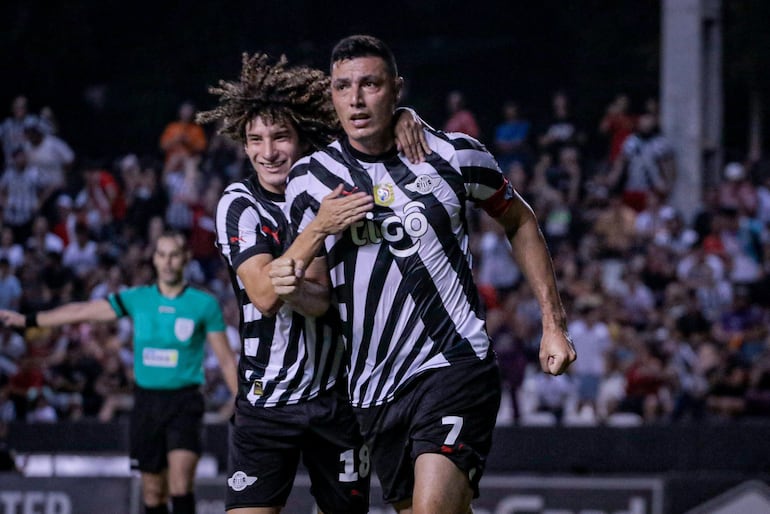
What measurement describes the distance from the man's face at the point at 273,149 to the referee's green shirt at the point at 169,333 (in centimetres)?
312

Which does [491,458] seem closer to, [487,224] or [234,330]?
[234,330]

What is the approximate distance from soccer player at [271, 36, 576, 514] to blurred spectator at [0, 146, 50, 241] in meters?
11.4

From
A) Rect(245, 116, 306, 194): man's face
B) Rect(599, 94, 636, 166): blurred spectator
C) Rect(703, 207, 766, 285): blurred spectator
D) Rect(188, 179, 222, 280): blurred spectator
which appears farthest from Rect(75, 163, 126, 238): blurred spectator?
Rect(245, 116, 306, 194): man's face

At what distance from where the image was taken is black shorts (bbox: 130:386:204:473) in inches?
351

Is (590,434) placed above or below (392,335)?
below

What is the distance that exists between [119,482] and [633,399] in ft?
16.0

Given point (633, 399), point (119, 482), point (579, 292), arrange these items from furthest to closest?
point (579, 292), point (633, 399), point (119, 482)

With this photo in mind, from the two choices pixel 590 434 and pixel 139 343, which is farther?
pixel 590 434

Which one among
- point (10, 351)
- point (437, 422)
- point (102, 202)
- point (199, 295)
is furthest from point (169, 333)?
point (102, 202)

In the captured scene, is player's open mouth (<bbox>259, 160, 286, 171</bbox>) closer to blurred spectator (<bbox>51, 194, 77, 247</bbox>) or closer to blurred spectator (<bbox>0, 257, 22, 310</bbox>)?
blurred spectator (<bbox>0, 257, 22, 310</bbox>)

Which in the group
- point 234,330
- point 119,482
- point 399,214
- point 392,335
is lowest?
point 119,482

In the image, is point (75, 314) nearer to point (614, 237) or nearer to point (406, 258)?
point (406, 258)

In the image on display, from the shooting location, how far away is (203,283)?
15.4 metres

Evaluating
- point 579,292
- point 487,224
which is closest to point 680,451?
point 579,292
